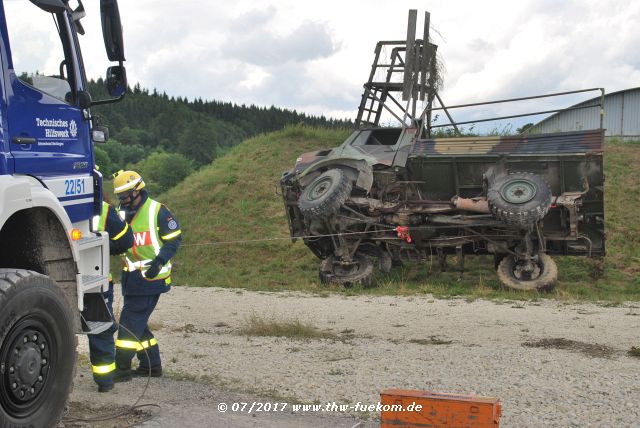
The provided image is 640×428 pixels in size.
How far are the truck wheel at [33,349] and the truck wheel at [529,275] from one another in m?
9.25

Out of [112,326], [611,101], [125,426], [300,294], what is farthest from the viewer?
[611,101]

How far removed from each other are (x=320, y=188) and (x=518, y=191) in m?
3.51

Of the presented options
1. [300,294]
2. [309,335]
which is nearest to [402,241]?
[300,294]

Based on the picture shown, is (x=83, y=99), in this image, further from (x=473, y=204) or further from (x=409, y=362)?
(x=473, y=204)

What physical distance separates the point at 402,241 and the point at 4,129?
977 centimetres

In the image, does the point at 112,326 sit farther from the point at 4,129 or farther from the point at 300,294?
the point at 300,294

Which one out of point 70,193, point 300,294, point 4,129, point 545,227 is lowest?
point 300,294

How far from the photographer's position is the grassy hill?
45.3ft

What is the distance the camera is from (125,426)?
5055 millimetres

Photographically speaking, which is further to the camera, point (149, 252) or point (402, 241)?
point (402, 241)

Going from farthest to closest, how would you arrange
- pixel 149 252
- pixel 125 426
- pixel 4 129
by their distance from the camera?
pixel 149 252 → pixel 125 426 → pixel 4 129

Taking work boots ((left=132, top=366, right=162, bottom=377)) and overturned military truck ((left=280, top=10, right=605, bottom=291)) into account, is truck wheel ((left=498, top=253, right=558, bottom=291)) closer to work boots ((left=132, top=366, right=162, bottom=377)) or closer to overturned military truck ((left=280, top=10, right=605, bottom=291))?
overturned military truck ((left=280, top=10, right=605, bottom=291))

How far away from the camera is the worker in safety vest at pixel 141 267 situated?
6.33 meters

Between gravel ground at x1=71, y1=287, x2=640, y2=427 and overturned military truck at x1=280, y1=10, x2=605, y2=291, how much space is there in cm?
213
